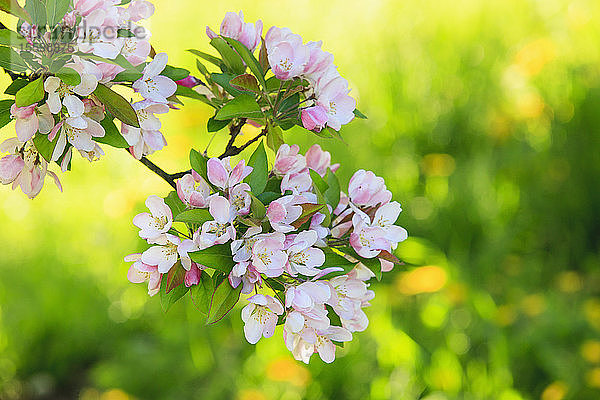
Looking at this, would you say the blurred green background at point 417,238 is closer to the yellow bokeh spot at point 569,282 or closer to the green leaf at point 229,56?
the yellow bokeh spot at point 569,282

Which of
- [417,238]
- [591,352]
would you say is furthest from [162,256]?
[417,238]

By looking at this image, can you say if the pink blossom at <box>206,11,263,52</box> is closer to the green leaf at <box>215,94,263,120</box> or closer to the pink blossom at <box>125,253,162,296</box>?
the green leaf at <box>215,94,263,120</box>

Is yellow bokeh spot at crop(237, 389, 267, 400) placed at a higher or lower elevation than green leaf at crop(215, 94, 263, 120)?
lower

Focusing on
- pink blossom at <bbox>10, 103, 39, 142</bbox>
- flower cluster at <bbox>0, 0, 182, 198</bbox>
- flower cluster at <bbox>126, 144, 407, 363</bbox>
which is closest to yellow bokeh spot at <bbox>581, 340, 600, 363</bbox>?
flower cluster at <bbox>126, 144, 407, 363</bbox>

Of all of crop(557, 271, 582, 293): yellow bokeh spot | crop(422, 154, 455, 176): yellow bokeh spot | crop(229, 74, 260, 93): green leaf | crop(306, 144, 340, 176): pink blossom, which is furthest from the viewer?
crop(422, 154, 455, 176): yellow bokeh spot

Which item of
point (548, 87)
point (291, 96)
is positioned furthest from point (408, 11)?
point (291, 96)

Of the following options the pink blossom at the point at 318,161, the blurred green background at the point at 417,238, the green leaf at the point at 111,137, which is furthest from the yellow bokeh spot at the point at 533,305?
the green leaf at the point at 111,137

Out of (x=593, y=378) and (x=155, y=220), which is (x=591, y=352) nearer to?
(x=593, y=378)
